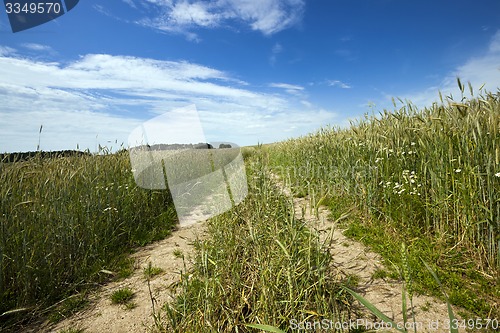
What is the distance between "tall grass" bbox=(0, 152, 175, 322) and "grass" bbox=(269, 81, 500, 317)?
3509 mm

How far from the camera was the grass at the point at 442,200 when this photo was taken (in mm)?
2977

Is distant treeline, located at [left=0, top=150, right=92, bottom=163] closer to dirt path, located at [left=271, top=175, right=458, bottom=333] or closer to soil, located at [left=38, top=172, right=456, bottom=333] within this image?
soil, located at [left=38, top=172, right=456, bottom=333]

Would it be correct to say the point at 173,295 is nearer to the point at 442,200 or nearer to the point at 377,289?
the point at 377,289

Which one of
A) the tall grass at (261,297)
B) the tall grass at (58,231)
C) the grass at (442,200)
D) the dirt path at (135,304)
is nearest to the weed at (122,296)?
the dirt path at (135,304)

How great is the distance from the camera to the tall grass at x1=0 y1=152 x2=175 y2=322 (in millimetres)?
3225

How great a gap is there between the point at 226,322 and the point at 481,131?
3.97 m

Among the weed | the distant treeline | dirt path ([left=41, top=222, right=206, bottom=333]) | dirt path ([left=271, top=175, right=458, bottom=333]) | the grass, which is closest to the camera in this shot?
dirt path ([left=271, top=175, right=458, bottom=333])

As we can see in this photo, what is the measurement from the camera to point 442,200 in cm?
353

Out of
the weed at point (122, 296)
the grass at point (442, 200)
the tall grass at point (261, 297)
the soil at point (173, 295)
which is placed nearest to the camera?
the tall grass at point (261, 297)

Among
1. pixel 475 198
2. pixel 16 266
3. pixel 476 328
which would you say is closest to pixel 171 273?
pixel 16 266

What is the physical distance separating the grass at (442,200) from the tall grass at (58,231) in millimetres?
3509

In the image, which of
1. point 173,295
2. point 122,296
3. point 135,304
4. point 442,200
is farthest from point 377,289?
point 122,296

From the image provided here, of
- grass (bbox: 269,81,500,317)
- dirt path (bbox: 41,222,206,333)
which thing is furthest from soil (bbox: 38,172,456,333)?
grass (bbox: 269,81,500,317)

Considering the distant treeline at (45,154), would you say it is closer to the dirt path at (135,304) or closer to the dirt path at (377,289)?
the dirt path at (135,304)
